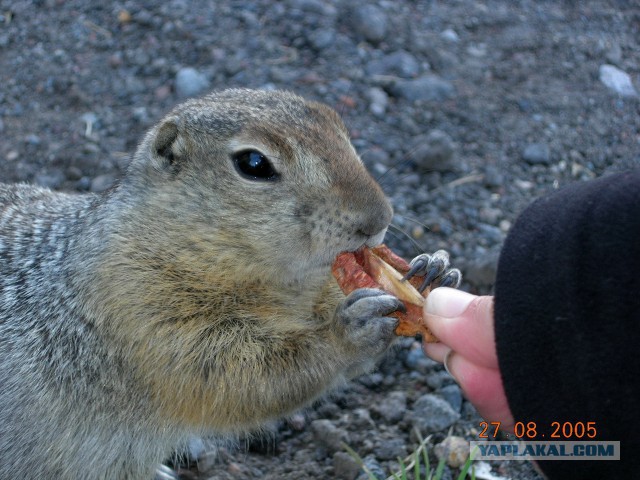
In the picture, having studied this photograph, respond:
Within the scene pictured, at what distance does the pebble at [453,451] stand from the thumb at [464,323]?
1.06 metres

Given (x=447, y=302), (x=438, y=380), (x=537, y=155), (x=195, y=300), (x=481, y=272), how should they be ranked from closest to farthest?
(x=447, y=302) < (x=195, y=300) < (x=438, y=380) < (x=481, y=272) < (x=537, y=155)

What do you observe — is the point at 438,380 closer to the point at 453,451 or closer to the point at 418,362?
the point at 418,362

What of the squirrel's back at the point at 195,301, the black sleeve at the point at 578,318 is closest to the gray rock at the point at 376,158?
the squirrel's back at the point at 195,301

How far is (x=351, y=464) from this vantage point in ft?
11.5

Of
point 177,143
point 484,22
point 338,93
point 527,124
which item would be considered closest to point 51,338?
point 177,143

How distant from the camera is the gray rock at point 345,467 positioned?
350 centimetres

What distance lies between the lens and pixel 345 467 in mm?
3512

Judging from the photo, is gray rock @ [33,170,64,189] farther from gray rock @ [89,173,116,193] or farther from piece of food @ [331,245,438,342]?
piece of food @ [331,245,438,342]

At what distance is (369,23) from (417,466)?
383 cm

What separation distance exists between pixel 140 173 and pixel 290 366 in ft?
3.14

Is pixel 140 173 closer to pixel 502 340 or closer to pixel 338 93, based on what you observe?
pixel 502 340

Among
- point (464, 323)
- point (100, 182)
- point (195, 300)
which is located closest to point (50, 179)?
point (100, 182)

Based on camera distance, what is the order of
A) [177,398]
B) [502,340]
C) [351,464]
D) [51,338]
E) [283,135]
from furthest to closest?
[351,464] < [51,338] < [177,398] < [283,135] < [502,340]

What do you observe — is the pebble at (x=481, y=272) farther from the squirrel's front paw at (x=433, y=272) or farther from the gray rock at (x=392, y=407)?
the squirrel's front paw at (x=433, y=272)
